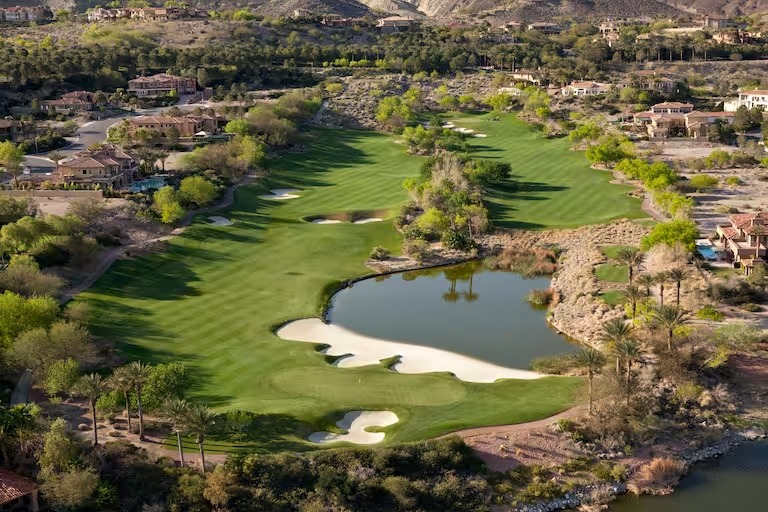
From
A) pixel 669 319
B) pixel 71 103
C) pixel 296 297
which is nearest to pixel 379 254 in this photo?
pixel 296 297

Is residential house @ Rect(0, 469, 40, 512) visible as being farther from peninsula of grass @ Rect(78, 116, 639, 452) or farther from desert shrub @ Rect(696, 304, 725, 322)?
desert shrub @ Rect(696, 304, 725, 322)

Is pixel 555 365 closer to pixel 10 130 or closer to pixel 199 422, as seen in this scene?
pixel 199 422

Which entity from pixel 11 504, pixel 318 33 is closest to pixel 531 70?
pixel 318 33

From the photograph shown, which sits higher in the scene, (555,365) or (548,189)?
(548,189)

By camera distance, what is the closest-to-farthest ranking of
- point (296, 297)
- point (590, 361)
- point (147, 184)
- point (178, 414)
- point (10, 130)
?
point (178, 414) → point (590, 361) → point (296, 297) → point (147, 184) → point (10, 130)

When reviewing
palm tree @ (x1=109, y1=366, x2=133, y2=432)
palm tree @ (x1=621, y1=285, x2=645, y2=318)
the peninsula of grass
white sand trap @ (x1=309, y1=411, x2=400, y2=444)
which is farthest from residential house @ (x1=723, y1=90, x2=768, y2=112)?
palm tree @ (x1=109, y1=366, x2=133, y2=432)
